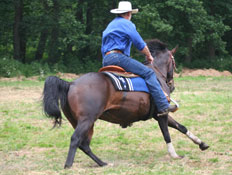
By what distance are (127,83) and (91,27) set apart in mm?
23250

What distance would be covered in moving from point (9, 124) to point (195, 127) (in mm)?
4635

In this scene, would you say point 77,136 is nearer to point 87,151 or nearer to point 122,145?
point 87,151

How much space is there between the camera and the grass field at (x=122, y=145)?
6.44 m

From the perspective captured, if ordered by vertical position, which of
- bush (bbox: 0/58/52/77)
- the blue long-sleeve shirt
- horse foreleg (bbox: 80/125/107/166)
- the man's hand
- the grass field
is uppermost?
the blue long-sleeve shirt

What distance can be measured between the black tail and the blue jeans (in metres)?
0.95

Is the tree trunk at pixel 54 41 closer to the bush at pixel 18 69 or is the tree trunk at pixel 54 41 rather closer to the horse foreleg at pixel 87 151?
the bush at pixel 18 69

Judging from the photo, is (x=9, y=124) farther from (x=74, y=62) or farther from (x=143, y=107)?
(x=74, y=62)

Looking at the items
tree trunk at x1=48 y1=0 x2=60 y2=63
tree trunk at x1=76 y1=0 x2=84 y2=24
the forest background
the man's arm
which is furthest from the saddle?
tree trunk at x1=76 y1=0 x2=84 y2=24

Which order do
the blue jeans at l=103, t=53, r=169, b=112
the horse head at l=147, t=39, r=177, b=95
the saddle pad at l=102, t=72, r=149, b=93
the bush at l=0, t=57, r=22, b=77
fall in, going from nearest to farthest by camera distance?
the saddle pad at l=102, t=72, r=149, b=93 → the blue jeans at l=103, t=53, r=169, b=112 → the horse head at l=147, t=39, r=177, b=95 → the bush at l=0, t=57, r=22, b=77

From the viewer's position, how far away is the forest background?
88.9ft

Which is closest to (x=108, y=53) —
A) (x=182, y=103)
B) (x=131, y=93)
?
(x=131, y=93)

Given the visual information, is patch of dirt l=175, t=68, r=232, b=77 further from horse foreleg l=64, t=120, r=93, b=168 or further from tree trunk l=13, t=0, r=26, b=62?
horse foreleg l=64, t=120, r=93, b=168

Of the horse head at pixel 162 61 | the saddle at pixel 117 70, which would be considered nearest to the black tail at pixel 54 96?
the saddle at pixel 117 70

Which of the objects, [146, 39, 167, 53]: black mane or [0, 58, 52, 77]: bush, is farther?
[0, 58, 52, 77]: bush
